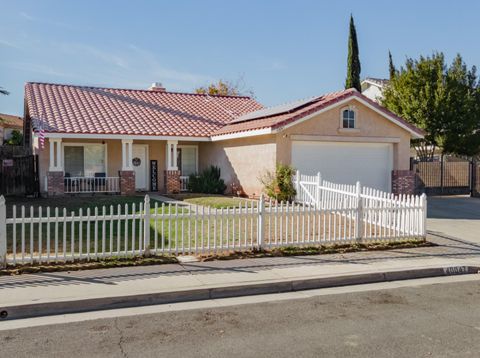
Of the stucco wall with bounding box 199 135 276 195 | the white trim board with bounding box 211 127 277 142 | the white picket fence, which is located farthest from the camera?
the stucco wall with bounding box 199 135 276 195

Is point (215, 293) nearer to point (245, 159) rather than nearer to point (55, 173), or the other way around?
point (245, 159)

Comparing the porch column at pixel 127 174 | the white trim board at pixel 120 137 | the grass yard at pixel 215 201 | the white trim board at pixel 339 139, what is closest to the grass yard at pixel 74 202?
the porch column at pixel 127 174

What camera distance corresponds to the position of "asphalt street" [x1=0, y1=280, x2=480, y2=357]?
16.7ft

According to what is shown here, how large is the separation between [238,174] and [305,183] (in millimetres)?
4940

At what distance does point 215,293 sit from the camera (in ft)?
23.3

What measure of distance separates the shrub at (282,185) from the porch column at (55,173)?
8.22 metres

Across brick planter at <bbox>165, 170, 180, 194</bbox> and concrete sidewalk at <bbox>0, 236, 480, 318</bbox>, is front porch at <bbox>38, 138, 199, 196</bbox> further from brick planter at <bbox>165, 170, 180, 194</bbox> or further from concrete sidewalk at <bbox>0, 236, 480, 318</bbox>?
concrete sidewalk at <bbox>0, 236, 480, 318</bbox>

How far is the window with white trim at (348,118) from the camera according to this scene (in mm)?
17938

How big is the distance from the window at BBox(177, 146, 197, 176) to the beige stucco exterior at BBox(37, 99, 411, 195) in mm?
1578

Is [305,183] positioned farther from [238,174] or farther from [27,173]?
[27,173]

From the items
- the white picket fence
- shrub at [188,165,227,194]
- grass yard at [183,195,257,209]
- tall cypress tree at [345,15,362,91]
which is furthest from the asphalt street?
tall cypress tree at [345,15,362,91]

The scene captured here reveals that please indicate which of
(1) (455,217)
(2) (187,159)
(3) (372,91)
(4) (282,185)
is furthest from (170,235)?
(3) (372,91)

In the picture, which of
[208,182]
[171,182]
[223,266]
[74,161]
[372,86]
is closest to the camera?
[223,266]

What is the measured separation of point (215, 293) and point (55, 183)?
13765mm
